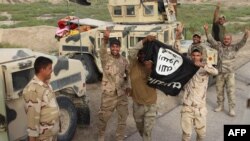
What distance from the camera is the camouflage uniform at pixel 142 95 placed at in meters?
6.12

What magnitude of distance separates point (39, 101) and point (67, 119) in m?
2.46

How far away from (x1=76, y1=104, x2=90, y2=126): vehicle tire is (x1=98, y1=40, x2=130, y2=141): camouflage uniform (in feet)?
3.44

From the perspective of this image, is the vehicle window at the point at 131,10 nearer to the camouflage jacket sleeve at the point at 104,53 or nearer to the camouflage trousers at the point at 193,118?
the camouflage jacket sleeve at the point at 104,53

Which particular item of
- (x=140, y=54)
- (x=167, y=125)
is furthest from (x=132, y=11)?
(x=140, y=54)

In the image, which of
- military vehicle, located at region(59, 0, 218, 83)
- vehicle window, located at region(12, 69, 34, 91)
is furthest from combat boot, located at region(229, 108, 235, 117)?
vehicle window, located at region(12, 69, 34, 91)

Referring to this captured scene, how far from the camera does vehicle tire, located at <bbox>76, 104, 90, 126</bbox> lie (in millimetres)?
7650

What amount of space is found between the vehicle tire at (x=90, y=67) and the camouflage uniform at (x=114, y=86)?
207 inches

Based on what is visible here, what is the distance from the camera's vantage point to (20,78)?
5879 millimetres

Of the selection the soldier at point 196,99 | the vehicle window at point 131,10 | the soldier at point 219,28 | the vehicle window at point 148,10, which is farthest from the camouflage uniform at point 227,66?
the vehicle window at point 131,10

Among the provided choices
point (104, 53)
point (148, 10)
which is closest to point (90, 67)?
point (148, 10)

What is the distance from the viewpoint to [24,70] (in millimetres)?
5934

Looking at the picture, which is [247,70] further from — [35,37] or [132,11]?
[35,37]

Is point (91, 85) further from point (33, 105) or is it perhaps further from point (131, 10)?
point (33, 105)

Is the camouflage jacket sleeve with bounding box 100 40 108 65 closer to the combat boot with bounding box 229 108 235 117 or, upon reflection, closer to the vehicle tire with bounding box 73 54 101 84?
the combat boot with bounding box 229 108 235 117
